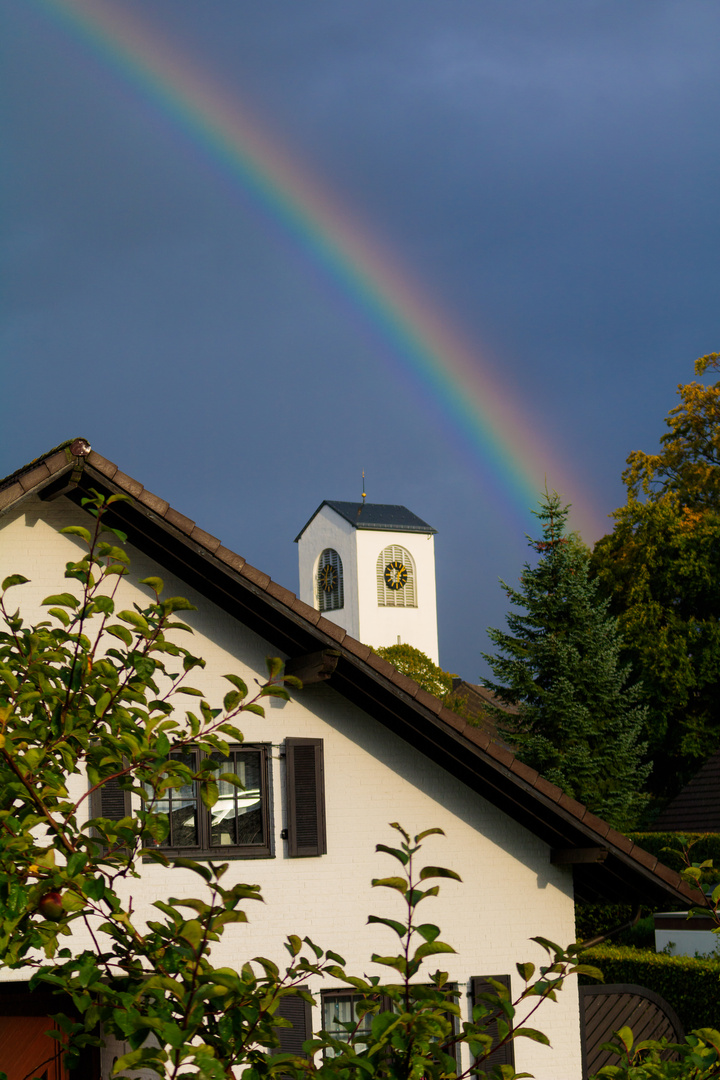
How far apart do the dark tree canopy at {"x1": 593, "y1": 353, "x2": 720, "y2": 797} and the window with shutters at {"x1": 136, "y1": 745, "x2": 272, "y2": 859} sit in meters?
24.8

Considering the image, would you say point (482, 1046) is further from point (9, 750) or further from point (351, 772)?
point (351, 772)

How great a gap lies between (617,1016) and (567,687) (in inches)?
639

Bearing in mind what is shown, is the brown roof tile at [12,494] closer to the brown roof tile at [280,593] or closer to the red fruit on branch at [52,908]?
the brown roof tile at [280,593]

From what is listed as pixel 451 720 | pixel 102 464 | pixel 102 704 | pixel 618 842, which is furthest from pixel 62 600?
pixel 618 842

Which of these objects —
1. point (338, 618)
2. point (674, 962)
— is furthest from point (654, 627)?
point (338, 618)

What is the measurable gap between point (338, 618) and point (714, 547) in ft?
167

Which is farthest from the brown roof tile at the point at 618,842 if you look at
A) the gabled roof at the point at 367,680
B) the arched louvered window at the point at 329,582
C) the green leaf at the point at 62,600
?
the arched louvered window at the point at 329,582

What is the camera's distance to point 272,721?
10664 mm

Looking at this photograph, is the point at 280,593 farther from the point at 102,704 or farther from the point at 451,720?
the point at 102,704

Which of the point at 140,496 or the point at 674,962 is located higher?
the point at 140,496

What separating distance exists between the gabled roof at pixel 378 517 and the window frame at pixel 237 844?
71186 millimetres

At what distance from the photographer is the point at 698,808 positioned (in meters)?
26.5

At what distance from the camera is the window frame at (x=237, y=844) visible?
10.3m

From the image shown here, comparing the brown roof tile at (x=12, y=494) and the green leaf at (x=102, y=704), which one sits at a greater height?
the brown roof tile at (x=12, y=494)
